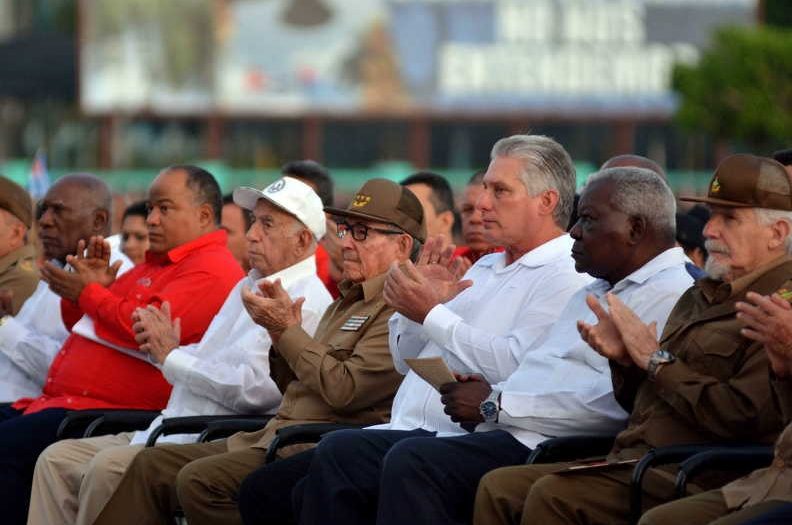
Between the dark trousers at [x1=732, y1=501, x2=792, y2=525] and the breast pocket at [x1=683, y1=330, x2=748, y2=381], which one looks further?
the breast pocket at [x1=683, y1=330, x2=748, y2=381]

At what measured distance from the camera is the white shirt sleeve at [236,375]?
8.20 meters

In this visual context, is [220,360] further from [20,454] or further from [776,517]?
[776,517]

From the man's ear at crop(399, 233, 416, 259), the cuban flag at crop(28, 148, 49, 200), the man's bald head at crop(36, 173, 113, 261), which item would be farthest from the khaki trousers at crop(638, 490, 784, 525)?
the cuban flag at crop(28, 148, 49, 200)

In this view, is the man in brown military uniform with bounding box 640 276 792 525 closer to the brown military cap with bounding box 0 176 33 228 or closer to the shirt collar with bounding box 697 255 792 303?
the shirt collar with bounding box 697 255 792 303

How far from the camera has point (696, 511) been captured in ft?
19.1

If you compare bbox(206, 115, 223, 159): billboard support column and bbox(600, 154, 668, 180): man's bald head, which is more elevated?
bbox(600, 154, 668, 180): man's bald head

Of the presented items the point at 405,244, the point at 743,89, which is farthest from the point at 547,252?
the point at 743,89

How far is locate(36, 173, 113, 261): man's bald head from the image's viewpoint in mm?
10086

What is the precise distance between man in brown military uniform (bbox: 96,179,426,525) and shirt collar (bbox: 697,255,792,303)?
1.77 metres

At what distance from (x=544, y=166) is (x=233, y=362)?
182cm

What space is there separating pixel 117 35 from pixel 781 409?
41221mm

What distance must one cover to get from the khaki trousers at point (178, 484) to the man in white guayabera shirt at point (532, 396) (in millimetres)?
673

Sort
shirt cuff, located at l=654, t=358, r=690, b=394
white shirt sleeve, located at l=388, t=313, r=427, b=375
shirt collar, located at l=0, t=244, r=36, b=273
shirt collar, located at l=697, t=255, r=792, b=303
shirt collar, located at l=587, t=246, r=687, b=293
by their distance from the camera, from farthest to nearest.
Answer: shirt collar, located at l=0, t=244, r=36, b=273 < white shirt sleeve, located at l=388, t=313, r=427, b=375 < shirt collar, located at l=587, t=246, r=687, b=293 < shirt collar, located at l=697, t=255, r=792, b=303 < shirt cuff, located at l=654, t=358, r=690, b=394

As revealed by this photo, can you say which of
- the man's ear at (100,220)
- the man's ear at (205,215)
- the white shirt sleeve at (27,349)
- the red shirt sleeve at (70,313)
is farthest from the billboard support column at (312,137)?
the man's ear at (205,215)
